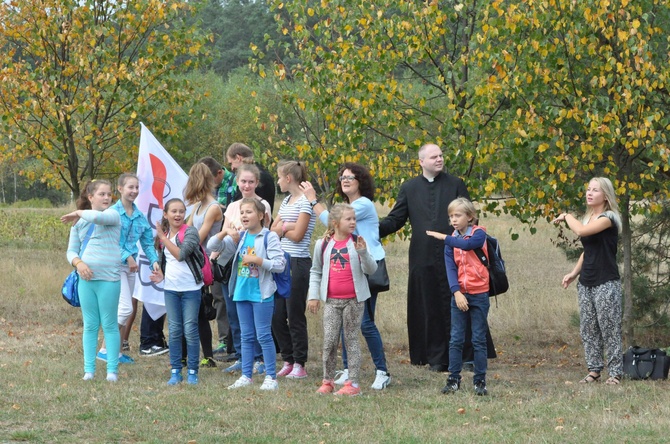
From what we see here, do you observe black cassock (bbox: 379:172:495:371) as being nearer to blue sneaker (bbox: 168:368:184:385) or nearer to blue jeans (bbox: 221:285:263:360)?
blue jeans (bbox: 221:285:263:360)

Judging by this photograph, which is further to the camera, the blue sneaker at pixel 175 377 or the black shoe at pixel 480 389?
the blue sneaker at pixel 175 377

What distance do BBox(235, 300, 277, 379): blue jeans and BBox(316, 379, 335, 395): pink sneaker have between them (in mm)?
423

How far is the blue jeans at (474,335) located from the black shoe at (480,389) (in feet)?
0.09

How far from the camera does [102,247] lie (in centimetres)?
888

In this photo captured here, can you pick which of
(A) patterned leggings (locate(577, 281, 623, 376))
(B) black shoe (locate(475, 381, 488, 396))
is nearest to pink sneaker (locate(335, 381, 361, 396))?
(B) black shoe (locate(475, 381, 488, 396))

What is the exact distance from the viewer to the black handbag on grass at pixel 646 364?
8930mm

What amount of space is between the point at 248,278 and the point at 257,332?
475mm

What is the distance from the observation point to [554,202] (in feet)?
34.7

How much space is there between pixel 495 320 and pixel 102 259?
653 cm

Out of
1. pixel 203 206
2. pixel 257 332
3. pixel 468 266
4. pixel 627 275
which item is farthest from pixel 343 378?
pixel 627 275

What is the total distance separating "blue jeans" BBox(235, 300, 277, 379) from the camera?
8.48 metres

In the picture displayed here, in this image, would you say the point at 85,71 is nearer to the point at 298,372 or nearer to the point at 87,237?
the point at 87,237

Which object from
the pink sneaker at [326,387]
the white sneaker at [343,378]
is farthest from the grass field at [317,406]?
the white sneaker at [343,378]

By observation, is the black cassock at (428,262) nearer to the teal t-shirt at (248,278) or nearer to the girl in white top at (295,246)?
the girl in white top at (295,246)
